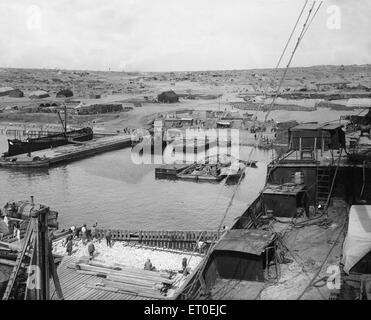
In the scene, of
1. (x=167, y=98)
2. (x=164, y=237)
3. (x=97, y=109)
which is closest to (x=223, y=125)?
(x=97, y=109)

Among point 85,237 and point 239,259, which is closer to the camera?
point 239,259

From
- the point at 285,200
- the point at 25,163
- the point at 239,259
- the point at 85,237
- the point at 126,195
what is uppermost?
the point at 285,200

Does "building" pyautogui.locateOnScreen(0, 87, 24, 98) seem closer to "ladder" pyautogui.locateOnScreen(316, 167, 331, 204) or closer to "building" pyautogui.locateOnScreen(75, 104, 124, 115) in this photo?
"building" pyautogui.locateOnScreen(75, 104, 124, 115)

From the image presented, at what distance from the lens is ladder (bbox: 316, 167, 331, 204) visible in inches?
877

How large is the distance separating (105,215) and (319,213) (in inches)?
866

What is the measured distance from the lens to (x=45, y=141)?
68562 millimetres

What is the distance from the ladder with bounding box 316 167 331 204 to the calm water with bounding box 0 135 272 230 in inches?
552

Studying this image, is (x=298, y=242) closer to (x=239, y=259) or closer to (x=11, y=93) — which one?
(x=239, y=259)

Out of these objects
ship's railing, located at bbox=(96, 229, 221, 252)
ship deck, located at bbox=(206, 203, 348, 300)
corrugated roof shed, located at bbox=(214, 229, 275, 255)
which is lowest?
ship's railing, located at bbox=(96, 229, 221, 252)

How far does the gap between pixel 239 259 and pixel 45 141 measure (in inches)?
2291

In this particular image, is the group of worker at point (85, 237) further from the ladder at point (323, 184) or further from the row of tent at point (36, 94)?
the row of tent at point (36, 94)

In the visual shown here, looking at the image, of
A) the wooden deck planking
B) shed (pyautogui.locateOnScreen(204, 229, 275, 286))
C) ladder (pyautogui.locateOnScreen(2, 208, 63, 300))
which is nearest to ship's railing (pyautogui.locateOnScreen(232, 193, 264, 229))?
shed (pyautogui.locateOnScreen(204, 229, 275, 286))

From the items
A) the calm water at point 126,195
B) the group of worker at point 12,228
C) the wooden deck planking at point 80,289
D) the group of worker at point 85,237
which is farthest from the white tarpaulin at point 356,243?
the calm water at point 126,195

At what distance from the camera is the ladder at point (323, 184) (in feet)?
73.0
